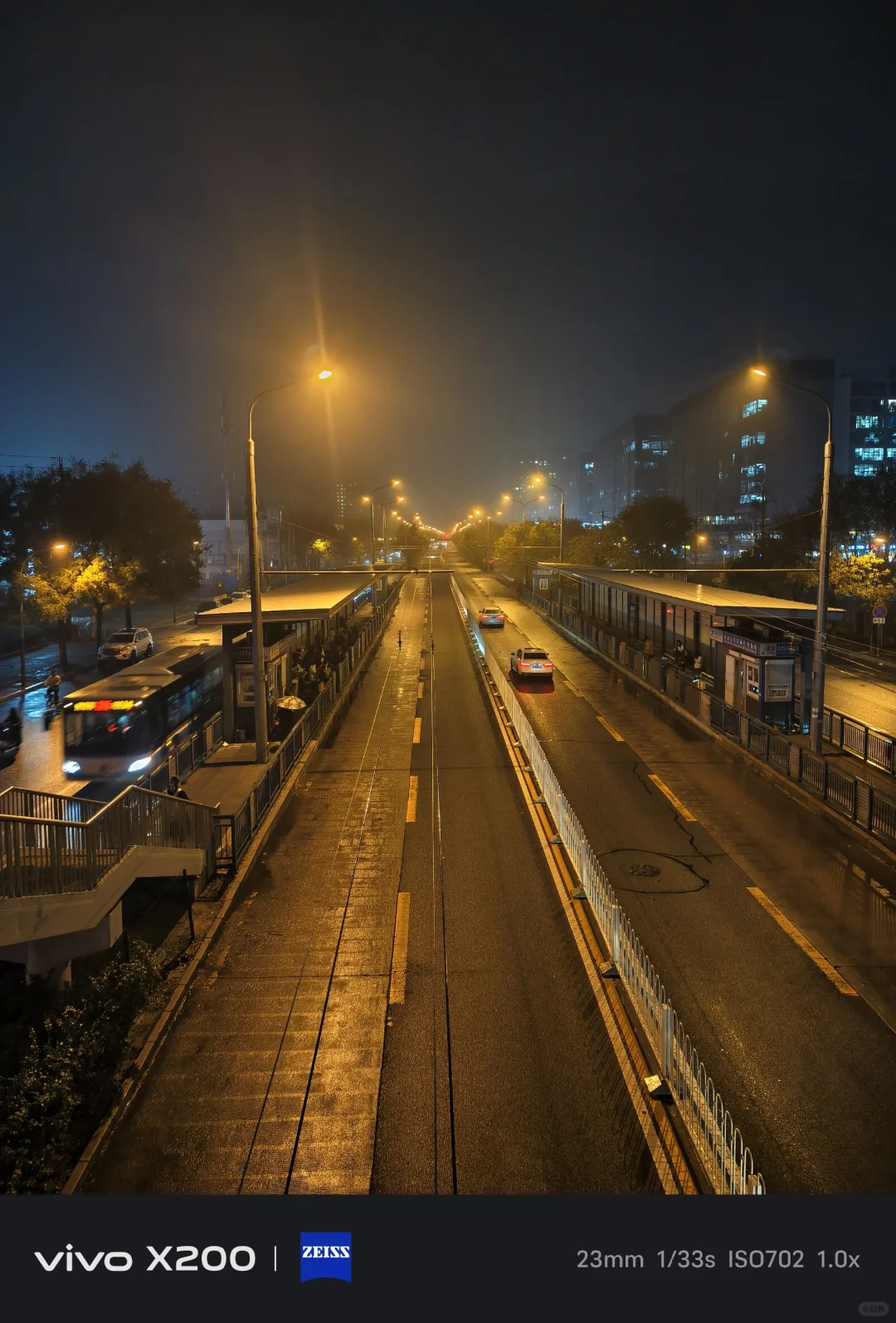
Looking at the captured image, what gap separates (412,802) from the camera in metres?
17.7

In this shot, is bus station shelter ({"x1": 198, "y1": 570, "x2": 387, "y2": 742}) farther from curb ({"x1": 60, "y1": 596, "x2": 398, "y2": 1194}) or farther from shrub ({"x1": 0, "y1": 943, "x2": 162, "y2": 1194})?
shrub ({"x1": 0, "y1": 943, "x2": 162, "y2": 1194})

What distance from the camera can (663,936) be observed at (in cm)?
1094

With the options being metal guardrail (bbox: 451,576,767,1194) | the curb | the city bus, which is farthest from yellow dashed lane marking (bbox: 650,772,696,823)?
the city bus

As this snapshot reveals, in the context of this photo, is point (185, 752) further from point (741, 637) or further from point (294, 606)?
point (741, 637)

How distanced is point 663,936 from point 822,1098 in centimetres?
354

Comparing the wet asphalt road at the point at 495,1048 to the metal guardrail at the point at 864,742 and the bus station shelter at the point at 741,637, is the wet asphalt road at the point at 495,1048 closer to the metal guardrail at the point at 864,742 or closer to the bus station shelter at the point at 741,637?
the metal guardrail at the point at 864,742

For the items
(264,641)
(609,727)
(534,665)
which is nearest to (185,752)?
(264,641)

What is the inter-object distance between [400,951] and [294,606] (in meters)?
16.1

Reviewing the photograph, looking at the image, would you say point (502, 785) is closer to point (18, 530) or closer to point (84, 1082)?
point (84, 1082)

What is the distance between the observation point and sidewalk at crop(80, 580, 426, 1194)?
671 centimetres

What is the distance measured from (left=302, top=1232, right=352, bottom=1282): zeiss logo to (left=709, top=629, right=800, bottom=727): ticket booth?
804 inches

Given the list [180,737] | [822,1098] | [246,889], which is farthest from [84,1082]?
[180,737]

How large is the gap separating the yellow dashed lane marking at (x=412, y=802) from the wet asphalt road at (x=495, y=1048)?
99 centimetres

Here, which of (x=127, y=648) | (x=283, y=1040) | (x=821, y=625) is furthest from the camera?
(x=127, y=648)
